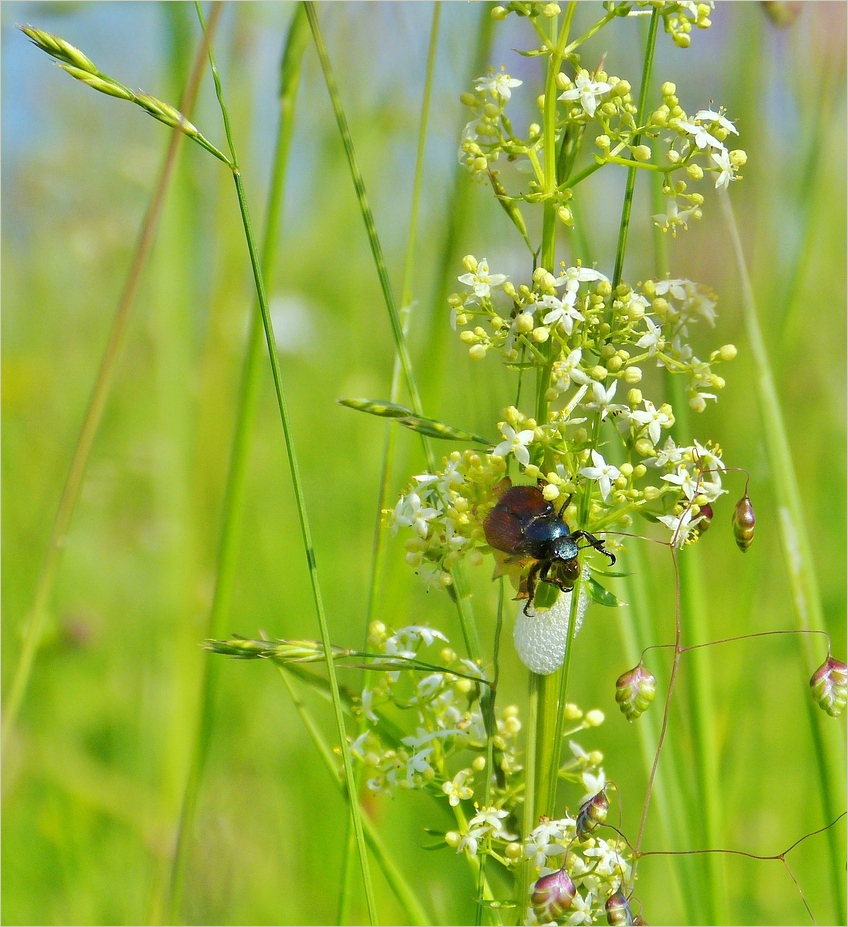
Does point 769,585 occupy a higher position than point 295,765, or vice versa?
point 769,585

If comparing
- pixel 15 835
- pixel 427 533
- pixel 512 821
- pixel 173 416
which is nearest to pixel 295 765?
pixel 15 835

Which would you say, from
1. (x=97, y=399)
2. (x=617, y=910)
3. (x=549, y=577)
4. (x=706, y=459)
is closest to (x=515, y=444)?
(x=549, y=577)

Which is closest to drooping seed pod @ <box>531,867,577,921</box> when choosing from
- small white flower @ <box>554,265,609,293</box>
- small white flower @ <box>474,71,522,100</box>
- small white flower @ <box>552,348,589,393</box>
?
small white flower @ <box>552,348,589,393</box>

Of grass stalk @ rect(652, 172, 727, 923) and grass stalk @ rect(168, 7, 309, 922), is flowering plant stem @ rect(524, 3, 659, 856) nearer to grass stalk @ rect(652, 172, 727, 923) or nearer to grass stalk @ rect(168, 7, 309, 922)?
grass stalk @ rect(652, 172, 727, 923)

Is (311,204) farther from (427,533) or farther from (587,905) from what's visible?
(587,905)

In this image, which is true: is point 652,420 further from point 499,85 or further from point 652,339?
point 499,85

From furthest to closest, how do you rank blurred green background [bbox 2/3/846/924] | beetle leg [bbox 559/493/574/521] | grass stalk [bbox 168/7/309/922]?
blurred green background [bbox 2/3/846/924]
grass stalk [bbox 168/7/309/922]
beetle leg [bbox 559/493/574/521]
